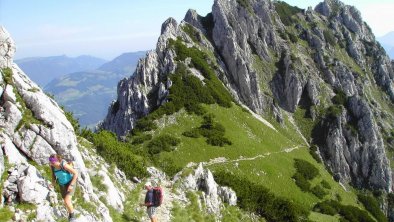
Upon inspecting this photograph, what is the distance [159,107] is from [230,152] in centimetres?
2142

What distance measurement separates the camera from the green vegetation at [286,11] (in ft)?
556

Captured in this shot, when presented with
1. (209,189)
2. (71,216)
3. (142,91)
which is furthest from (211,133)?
(71,216)

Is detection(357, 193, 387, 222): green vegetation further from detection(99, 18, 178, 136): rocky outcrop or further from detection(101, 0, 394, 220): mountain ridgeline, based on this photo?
detection(99, 18, 178, 136): rocky outcrop

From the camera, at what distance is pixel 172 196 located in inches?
1467

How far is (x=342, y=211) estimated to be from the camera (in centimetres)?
8300

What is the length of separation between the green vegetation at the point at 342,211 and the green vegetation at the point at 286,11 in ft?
332

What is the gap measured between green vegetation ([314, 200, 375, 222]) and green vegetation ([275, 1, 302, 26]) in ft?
332

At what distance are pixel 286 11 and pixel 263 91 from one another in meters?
62.0

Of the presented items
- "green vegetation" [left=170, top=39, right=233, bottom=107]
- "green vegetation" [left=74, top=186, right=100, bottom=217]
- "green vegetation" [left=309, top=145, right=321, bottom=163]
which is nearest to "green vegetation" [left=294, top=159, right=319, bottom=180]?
"green vegetation" [left=309, top=145, right=321, bottom=163]

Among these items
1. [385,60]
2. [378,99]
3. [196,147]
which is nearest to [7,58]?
[196,147]

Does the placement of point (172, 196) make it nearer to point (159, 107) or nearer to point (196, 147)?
point (196, 147)

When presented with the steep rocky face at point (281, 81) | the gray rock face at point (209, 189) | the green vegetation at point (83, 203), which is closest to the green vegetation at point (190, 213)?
the gray rock face at point (209, 189)

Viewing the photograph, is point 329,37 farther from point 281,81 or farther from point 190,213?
point 190,213

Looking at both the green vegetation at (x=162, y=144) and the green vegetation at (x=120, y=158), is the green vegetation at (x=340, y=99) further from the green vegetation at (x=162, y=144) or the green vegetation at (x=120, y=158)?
the green vegetation at (x=120, y=158)
